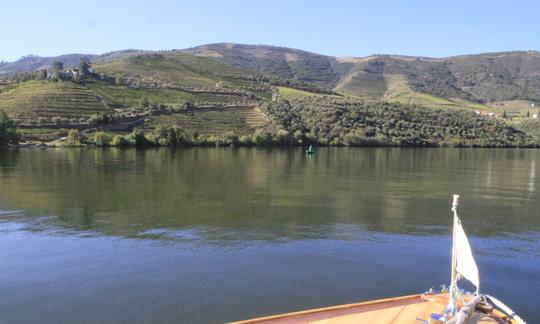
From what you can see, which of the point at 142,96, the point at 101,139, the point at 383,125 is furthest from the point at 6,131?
the point at 383,125

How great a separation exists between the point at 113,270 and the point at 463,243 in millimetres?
17873

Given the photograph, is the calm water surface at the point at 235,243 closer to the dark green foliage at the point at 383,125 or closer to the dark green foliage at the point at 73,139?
the dark green foliage at the point at 73,139

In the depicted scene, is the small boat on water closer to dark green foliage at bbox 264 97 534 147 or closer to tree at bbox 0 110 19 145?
tree at bbox 0 110 19 145

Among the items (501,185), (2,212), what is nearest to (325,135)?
(501,185)

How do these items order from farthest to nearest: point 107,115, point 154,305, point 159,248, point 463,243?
point 107,115
point 159,248
point 154,305
point 463,243

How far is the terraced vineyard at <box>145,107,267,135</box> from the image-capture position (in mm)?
136125

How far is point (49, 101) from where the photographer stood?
134 meters

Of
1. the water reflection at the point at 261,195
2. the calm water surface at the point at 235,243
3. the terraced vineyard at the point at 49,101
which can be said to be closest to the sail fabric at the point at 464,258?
the calm water surface at the point at 235,243

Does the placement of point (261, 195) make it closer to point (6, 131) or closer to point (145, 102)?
point (6, 131)

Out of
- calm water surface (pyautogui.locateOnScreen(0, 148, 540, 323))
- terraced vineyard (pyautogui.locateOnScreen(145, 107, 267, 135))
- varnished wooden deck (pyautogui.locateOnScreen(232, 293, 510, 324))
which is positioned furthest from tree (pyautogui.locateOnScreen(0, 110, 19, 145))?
varnished wooden deck (pyautogui.locateOnScreen(232, 293, 510, 324))

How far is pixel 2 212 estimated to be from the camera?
40.1 m

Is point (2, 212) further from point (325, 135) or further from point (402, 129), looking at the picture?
point (402, 129)

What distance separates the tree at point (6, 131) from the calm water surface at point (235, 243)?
52504 mm

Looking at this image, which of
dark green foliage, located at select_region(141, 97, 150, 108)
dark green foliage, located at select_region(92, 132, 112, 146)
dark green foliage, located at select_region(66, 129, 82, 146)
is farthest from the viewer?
dark green foliage, located at select_region(141, 97, 150, 108)
